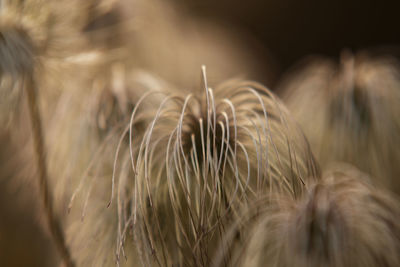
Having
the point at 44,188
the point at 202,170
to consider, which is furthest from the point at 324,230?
the point at 44,188

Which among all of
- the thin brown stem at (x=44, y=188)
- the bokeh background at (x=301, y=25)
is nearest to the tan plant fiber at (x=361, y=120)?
the thin brown stem at (x=44, y=188)

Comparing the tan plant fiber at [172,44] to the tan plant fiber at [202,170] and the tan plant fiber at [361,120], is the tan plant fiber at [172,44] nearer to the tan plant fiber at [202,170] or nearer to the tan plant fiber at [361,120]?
the tan plant fiber at [361,120]

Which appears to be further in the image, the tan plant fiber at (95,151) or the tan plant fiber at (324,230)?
the tan plant fiber at (95,151)

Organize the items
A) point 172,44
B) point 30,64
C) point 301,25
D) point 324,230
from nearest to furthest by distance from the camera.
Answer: point 324,230, point 30,64, point 172,44, point 301,25

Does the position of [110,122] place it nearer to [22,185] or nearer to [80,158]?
[80,158]

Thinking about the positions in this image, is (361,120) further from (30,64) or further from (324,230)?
(30,64)

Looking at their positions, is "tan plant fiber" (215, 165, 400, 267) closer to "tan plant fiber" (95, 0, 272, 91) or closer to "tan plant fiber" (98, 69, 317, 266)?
"tan plant fiber" (98, 69, 317, 266)
